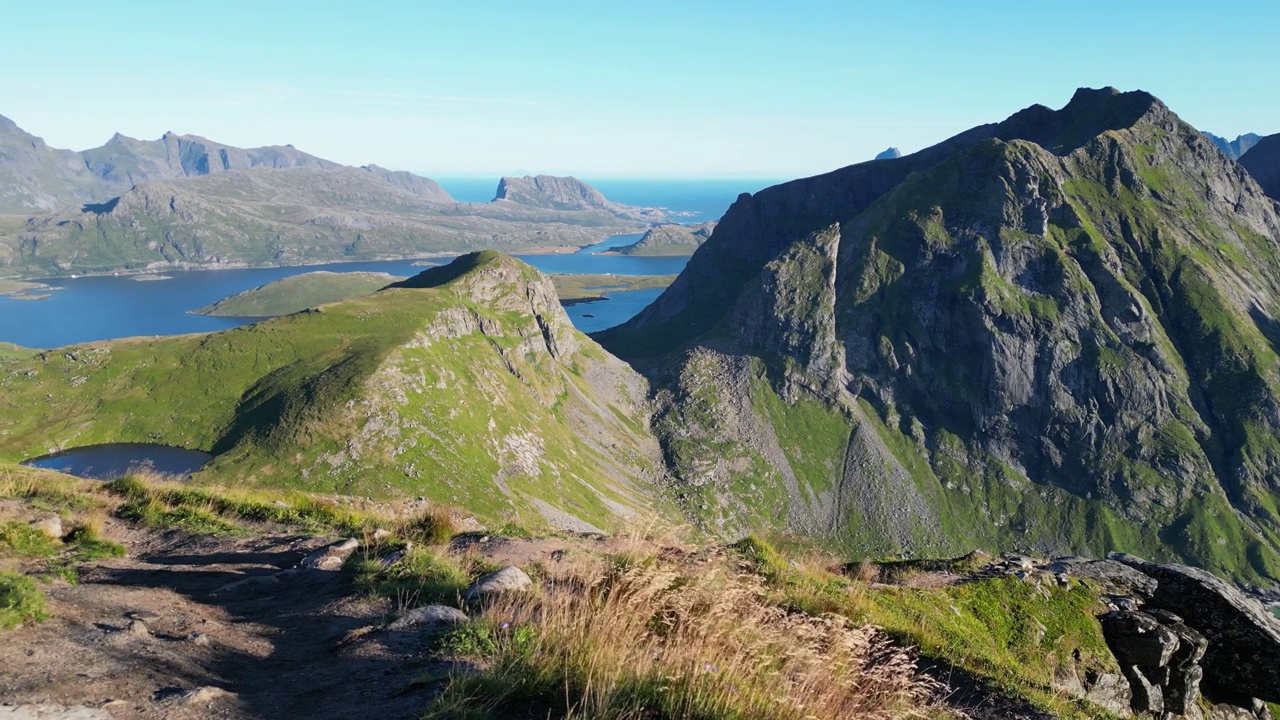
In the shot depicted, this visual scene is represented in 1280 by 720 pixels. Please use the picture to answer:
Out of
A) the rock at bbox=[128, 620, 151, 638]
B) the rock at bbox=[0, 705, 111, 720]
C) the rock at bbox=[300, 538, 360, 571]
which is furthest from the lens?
the rock at bbox=[300, 538, 360, 571]

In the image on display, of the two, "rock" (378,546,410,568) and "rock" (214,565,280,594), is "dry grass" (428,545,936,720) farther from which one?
"rock" (214,565,280,594)

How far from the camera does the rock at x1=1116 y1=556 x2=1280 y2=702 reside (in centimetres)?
1648

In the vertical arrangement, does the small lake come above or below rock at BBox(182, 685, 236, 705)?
below

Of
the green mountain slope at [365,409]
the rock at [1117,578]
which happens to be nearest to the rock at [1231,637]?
the rock at [1117,578]

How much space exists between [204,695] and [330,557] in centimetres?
843

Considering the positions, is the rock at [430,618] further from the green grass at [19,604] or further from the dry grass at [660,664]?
the green grass at [19,604]

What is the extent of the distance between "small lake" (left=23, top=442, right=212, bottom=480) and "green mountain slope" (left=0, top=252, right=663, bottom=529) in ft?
7.40

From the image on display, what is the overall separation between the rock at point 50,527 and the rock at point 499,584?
12893mm

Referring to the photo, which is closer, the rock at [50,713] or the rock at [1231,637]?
the rock at [50,713]

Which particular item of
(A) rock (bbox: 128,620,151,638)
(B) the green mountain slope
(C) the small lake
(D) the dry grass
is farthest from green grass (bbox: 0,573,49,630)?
(C) the small lake

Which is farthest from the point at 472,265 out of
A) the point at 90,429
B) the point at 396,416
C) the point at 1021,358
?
the point at 1021,358

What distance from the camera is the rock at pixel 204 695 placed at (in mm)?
7566

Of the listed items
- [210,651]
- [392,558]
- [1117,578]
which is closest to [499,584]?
[392,558]

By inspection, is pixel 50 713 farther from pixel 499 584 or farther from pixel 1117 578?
pixel 1117 578
